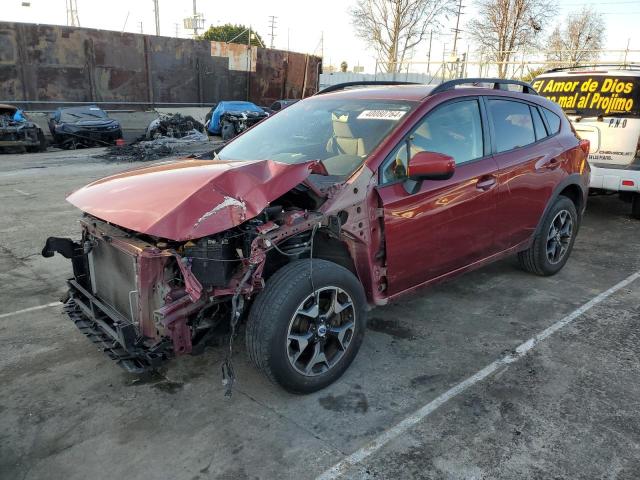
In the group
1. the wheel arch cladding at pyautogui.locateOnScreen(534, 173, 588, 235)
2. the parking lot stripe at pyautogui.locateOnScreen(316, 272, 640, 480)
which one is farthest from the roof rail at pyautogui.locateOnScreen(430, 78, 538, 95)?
the parking lot stripe at pyautogui.locateOnScreen(316, 272, 640, 480)

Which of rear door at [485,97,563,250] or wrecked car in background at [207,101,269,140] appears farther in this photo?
wrecked car in background at [207,101,269,140]

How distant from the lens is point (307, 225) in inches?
117

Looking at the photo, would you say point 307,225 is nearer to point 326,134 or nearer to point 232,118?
point 326,134

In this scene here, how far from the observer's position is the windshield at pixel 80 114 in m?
17.4

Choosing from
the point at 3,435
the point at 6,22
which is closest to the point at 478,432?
the point at 3,435

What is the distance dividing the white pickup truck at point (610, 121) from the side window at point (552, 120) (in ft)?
8.31

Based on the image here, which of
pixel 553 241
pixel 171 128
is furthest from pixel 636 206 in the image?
pixel 171 128

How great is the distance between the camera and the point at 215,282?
9.02 feet

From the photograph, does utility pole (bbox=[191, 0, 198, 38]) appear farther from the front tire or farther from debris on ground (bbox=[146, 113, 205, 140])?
the front tire

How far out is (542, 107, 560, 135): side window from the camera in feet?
16.0

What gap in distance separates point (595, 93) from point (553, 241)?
3.57 meters

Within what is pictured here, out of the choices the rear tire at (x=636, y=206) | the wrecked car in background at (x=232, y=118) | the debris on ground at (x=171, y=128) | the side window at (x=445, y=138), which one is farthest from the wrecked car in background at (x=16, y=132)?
the rear tire at (x=636, y=206)

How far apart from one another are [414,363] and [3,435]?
2.48 meters

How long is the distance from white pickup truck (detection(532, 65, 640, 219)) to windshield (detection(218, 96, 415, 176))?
468cm
